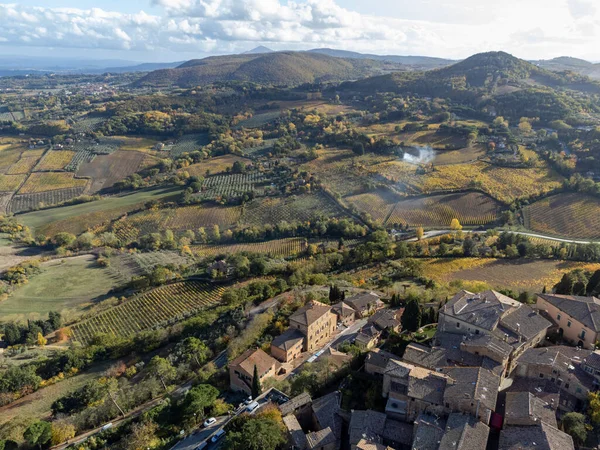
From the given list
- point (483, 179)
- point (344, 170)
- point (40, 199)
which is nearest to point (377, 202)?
point (344, 170)

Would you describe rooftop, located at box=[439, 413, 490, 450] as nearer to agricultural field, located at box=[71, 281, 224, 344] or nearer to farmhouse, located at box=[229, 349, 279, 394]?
farmhouse, located at box=[229, 349, 279, 394]

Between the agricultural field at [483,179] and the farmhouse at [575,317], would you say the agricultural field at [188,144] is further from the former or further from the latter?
the farmhouse at [575,317]

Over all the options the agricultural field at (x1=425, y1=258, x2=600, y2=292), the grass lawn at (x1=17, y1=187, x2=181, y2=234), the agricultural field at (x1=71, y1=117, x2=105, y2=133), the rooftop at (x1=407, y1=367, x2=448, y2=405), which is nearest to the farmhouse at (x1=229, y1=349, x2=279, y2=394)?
the rooftop at (x1=407, y1=367, x2=448, y2=405)

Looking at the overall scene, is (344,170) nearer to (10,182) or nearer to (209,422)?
(209,422)

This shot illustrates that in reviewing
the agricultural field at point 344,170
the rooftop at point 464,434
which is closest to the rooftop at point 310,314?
the rooftop at point 464,434

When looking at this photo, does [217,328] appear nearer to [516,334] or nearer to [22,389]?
[22,389]

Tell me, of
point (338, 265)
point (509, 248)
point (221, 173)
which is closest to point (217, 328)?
point (338, 265)
